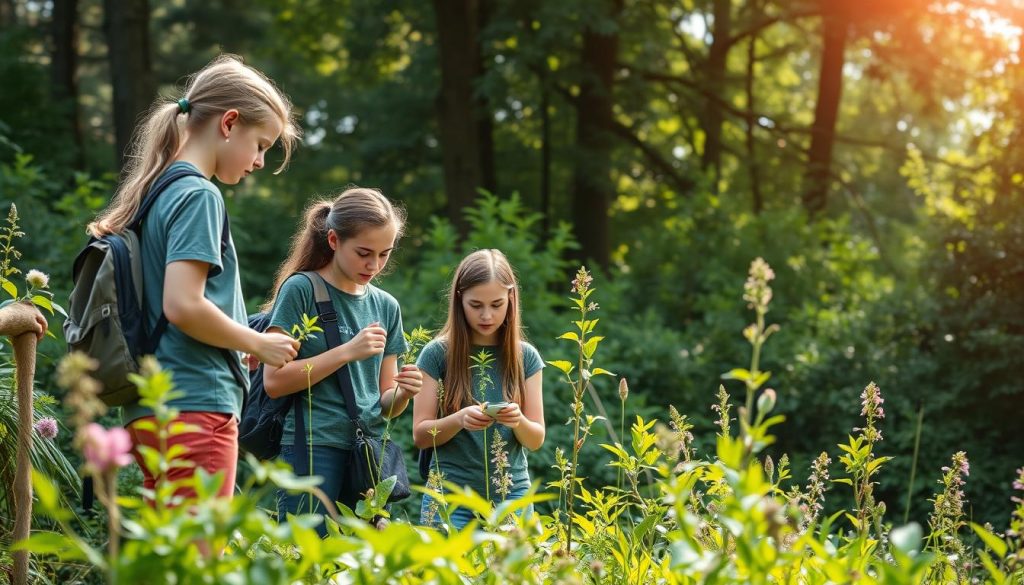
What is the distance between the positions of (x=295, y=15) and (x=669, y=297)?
9.16 m

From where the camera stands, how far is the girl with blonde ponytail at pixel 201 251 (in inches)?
107

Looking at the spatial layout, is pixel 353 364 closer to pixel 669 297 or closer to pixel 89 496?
pixel 89 496

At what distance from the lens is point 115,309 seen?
9.06 feet

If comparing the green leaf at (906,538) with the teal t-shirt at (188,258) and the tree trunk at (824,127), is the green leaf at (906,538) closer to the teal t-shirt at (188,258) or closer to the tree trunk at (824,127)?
the teal t-shirt at (188,258)

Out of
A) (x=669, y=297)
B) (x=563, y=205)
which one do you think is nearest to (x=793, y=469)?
(x=669, y=297)

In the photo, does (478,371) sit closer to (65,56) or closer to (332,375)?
(332,375)

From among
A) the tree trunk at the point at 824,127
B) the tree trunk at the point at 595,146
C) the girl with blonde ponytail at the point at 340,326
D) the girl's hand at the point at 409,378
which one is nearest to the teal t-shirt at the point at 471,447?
the girl with blonde ponytail at the point at 340,326

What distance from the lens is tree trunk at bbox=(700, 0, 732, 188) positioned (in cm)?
1593

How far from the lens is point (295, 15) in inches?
716

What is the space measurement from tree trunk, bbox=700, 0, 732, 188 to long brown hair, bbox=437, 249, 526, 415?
Result: 12332 millimetres

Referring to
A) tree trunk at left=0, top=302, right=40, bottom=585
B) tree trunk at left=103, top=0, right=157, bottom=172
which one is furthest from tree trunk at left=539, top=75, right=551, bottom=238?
tree trunk at left=0, top=302, right=40, bottom=585

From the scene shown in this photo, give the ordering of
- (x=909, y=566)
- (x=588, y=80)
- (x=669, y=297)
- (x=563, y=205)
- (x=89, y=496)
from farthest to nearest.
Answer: (x=563, y=205)
(x=588, y=80)
(x=669, y=297)
(x=89, y=496)
(x=909, y=566)

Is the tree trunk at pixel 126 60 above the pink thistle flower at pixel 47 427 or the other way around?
above

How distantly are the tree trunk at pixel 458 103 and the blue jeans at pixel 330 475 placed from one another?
8.84 meters
